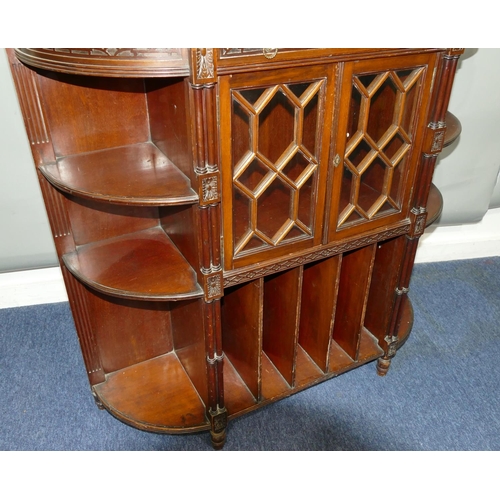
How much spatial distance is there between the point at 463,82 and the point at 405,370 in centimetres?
117

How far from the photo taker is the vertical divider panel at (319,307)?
161cm

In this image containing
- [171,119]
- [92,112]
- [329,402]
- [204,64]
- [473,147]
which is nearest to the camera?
[204,64]

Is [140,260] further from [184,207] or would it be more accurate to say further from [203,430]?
[203,430]

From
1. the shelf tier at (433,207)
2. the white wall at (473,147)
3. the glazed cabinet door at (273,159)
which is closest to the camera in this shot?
the glazed cabinet door at (273,159)

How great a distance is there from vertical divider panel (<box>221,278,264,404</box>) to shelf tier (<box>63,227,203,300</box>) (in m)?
0.20

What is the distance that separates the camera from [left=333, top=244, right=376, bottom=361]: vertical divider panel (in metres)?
1.68

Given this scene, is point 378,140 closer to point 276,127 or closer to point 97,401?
point 276,127

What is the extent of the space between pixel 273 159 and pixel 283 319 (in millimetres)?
567

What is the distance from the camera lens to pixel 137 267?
1.44 metres

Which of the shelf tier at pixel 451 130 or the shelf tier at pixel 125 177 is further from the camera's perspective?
the shelf tier at pixel 451 130

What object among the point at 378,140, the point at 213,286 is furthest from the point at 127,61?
the point at 378,140

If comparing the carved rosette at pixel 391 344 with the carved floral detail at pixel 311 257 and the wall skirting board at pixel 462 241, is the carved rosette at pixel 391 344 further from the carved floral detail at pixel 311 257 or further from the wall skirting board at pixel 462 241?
the wall skirting board at pixel 462 241

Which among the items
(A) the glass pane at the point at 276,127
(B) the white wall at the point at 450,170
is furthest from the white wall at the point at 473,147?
(A) the glass pane at the point at 276,127

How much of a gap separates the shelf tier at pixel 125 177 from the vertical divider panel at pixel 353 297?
2.27 feet
